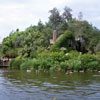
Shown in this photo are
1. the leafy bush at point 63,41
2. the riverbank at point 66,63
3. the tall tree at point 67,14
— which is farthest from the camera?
the tall tree at point 67,14

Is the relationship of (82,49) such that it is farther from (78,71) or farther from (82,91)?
(82,91)

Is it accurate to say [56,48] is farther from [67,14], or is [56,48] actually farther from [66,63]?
[67,14]

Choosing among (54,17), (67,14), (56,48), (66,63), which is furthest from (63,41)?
(67,14)

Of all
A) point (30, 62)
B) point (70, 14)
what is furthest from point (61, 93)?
point (70, 14)

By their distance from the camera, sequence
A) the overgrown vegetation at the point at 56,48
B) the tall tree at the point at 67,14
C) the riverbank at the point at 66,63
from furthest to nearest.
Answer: the tall tree at the point at 67,14, the overgrown vegetation at the point at 56,48, the riverbank at the point at 66,63

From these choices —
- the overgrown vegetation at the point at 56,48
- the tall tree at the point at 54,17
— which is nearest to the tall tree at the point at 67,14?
the overgrown vegetation at the point at 56,48

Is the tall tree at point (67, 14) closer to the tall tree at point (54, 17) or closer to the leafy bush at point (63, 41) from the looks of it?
the tall tree at point (54, 17)

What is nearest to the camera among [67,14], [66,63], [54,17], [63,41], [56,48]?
[66,63]

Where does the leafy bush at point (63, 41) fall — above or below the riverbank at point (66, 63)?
above

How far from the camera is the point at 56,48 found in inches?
2509

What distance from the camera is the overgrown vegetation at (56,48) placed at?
47188mm

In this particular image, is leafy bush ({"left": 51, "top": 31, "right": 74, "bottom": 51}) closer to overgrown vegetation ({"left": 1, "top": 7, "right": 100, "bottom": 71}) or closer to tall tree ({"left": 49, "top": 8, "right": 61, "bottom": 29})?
overgrown vegetation ({"left": 1, "top": 7, "right": 100, "bottom": 71})

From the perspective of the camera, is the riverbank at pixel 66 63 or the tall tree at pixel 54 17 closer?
the riverbank at pixel 66 63

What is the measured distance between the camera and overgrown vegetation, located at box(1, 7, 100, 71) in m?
47.2
